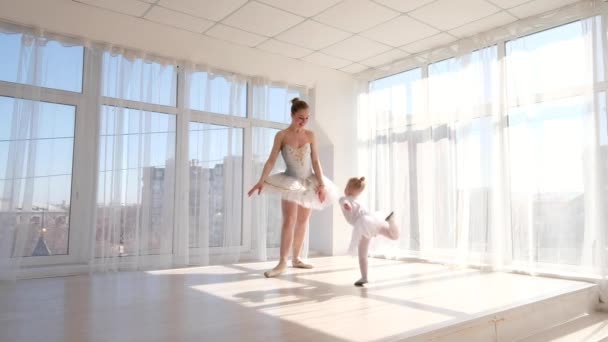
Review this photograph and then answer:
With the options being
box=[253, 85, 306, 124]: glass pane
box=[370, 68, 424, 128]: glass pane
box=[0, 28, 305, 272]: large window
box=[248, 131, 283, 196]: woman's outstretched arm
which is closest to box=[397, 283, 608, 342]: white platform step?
box=[248, 131, 283, 196]: woman's outstretched arm

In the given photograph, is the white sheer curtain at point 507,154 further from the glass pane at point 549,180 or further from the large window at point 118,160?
the large window at point 118,160

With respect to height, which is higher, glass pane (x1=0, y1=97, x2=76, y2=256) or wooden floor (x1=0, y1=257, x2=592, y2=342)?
glass pane (x1=0, y1=97, x2=76, y2=256)

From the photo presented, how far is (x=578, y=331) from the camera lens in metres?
2.63

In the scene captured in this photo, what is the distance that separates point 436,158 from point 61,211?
3.88 meters

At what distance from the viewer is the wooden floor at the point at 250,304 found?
6.56ft

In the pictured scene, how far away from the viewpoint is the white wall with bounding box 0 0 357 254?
3746mm

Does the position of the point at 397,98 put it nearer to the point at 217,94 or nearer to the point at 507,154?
the point at 507,154

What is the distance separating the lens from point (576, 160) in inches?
143

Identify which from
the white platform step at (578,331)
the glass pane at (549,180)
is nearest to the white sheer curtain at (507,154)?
the glass pane at (549,180)

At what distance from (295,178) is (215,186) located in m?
1.35

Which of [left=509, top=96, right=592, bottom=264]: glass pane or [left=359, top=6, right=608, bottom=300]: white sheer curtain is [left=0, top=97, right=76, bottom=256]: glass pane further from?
[left=509, top=96, right=592, bottom=264]: glass pane

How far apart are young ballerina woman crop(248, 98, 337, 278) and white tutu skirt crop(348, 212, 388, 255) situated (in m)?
0.63

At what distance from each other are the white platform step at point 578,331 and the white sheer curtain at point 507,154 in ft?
1.52

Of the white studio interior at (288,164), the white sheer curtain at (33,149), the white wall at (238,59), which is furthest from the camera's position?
the white wall at (238,59)
